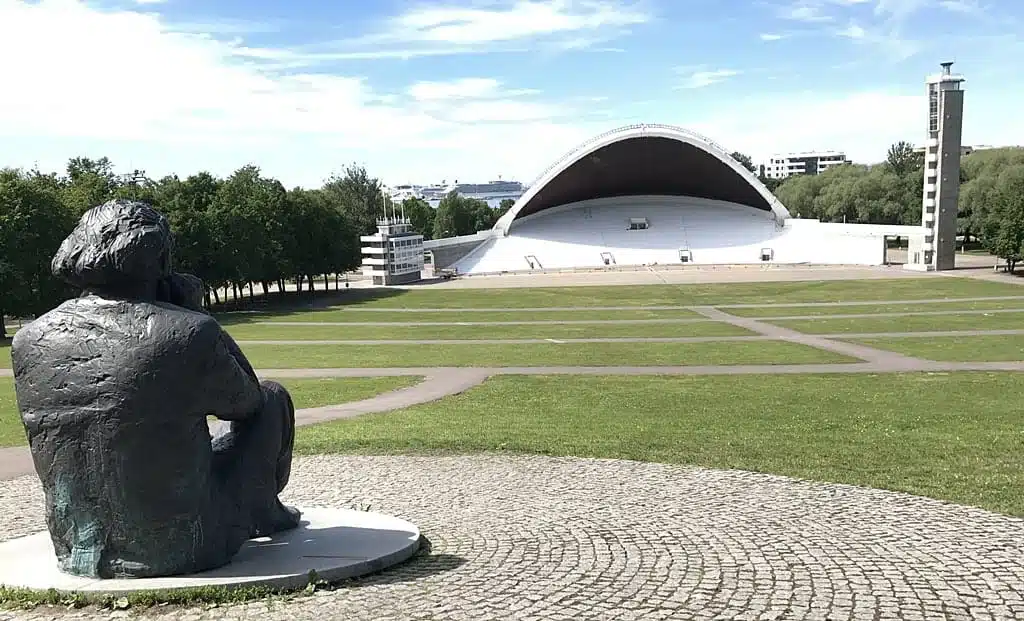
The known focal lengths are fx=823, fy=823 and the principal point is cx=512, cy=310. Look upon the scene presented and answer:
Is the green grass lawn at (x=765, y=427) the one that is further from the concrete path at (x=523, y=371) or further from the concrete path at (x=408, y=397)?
the concrete path at (x=523, y=371)

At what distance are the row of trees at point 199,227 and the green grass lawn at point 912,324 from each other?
30.2 m

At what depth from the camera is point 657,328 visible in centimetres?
3678

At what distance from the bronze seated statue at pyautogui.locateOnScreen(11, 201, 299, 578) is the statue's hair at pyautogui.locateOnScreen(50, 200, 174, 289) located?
10 millimetres

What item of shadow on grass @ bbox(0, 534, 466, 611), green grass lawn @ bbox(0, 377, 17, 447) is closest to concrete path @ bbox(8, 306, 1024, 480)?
green grass lawn @ bbox(0, 377, 17, 447)

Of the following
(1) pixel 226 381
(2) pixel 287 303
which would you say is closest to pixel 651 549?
(1) pixel 226 381

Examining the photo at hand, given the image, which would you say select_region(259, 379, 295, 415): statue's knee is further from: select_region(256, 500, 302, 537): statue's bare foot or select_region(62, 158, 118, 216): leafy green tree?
select_region(62, 158, 118, 216): leafy green tree

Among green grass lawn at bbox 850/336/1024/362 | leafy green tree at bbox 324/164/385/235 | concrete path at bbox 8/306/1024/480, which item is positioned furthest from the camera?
leafy green tree at bbox 324/164/385/235

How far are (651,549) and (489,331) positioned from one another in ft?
92.8

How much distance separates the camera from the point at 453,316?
4391 centimetres

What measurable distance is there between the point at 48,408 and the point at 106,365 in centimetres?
69

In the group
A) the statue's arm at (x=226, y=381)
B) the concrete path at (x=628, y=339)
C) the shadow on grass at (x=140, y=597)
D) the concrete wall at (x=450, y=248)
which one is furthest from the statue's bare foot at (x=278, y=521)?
the concrete wall at (x=450, y=248)

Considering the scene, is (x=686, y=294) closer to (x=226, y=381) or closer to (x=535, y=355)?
(x=535, y=355)

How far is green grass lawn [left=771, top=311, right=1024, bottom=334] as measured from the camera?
3400cm

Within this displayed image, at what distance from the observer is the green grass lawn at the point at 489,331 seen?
35.0m
